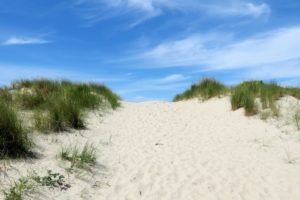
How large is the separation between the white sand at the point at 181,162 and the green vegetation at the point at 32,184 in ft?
0.48

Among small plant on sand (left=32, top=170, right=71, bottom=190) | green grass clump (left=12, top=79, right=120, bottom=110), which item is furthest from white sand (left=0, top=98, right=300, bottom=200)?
green grass clump (left=12, top=79, right=120, bottom=110)

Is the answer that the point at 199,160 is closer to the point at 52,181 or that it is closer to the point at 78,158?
the point at 78,158

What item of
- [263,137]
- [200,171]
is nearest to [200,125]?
[263,137]

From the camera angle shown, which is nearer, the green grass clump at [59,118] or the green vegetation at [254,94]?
the green grass clump at [59,118]

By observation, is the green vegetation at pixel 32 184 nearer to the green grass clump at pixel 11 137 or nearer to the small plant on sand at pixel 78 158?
the small plant on sand at pixel 78 158

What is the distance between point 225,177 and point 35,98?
18.9 feet

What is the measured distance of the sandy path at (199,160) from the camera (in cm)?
538

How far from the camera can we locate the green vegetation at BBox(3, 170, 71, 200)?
175 inches

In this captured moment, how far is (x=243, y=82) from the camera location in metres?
15.4

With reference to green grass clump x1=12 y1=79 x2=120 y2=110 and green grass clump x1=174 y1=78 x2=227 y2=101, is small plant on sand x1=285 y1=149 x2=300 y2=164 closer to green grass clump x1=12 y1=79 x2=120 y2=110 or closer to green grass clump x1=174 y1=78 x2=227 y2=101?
green grass clump x1=12 y1=79 x2=120 y2=110

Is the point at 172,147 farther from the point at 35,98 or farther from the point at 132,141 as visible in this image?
the point at 35,98

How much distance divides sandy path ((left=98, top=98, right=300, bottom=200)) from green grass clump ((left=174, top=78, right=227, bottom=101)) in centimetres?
410

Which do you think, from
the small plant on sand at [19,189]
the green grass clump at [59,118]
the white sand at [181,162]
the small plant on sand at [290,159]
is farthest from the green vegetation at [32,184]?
the small plant on sand at [290,159]

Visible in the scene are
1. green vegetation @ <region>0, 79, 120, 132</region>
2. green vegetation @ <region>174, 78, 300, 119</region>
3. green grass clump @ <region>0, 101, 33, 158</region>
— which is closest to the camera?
green grass clump @ <region>0, 101, 33, 158</region>
